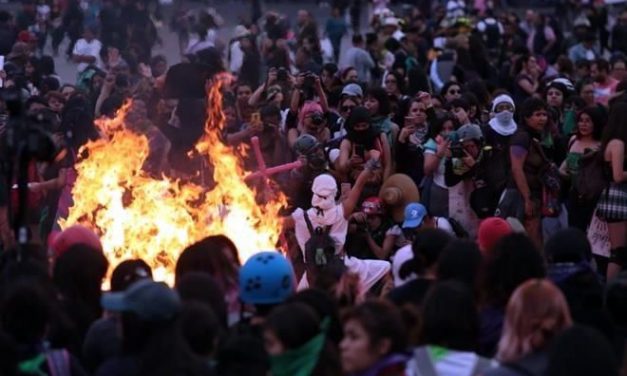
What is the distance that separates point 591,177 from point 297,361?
19.9 ft

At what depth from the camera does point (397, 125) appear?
46.5 feet

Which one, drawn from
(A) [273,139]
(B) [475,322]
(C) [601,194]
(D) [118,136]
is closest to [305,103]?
(A) [273,139]

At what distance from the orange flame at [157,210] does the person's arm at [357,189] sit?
1.65 ft

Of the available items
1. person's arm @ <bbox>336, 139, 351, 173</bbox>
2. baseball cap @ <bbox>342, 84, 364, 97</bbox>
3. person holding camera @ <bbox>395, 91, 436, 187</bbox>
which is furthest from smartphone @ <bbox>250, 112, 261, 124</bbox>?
person's arm @ <bbox>336, 139, 351, 173</bbox>

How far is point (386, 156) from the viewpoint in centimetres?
1299

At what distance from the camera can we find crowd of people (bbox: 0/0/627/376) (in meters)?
6.84

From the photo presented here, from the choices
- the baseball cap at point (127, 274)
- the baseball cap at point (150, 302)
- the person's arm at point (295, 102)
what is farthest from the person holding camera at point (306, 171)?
the baseball cap at point (150, 302)

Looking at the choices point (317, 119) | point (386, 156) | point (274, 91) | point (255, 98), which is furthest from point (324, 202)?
point (255, 98)

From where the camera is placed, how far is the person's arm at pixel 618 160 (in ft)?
39.1

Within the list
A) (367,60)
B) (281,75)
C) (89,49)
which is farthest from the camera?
(89,49)

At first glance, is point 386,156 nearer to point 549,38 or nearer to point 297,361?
point 297,361

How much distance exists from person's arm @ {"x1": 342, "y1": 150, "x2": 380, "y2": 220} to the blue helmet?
12.6 ft

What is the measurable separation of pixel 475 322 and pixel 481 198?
573 centimetres

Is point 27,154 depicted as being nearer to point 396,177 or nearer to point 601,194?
point 396,177
